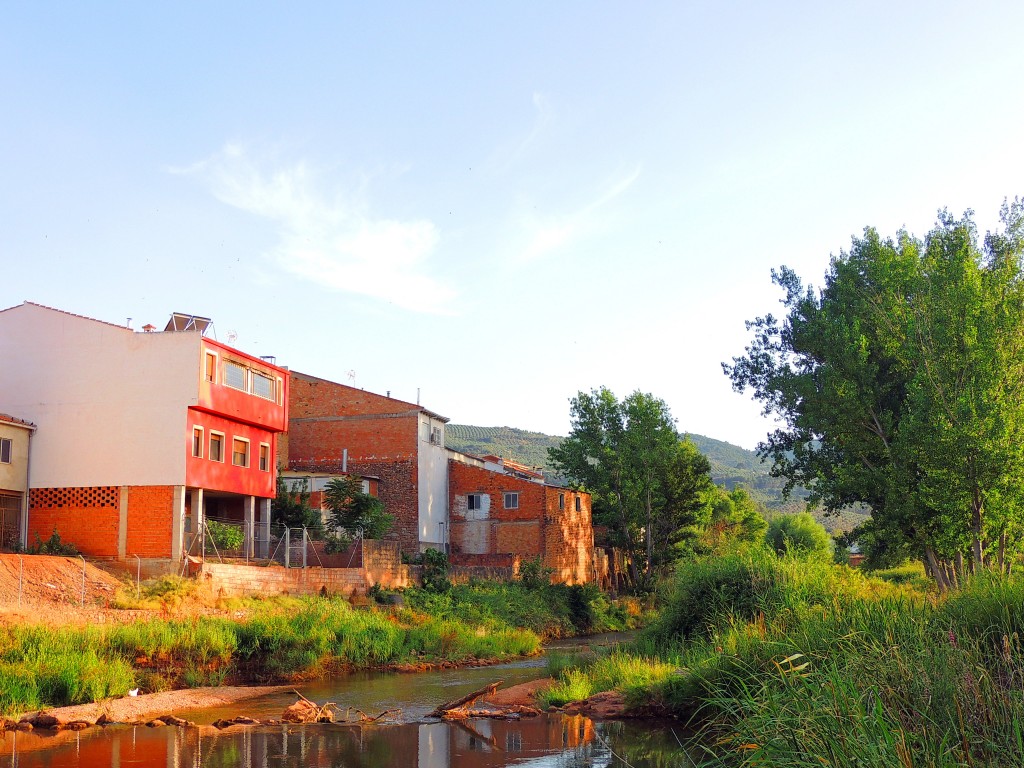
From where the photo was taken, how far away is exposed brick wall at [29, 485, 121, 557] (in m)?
33.2

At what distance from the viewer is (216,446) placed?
119ft

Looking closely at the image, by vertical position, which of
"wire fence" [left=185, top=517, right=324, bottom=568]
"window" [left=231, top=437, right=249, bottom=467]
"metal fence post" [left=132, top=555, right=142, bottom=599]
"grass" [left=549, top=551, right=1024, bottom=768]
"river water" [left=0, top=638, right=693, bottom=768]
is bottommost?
"river water" [left=0, top=638, right=693, bottom=768]

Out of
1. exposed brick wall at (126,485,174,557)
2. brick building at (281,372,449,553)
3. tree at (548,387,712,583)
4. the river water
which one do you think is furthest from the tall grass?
tree at (548,387,712,583)

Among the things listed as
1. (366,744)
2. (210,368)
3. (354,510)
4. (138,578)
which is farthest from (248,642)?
(354,510)

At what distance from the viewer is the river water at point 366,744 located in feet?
50.8

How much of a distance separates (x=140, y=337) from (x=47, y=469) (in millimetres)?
5786

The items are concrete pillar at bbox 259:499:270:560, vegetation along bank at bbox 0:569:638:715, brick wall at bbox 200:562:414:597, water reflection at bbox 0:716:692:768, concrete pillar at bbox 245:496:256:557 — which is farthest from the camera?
concrete pillar at bbox 259:499:270:560

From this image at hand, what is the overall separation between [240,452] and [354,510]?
636 cm

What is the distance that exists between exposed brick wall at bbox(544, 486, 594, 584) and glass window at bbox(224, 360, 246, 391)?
19899 mm

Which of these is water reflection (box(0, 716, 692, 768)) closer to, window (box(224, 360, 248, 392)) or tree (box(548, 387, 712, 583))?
window (box(224, 360, 248, 392))

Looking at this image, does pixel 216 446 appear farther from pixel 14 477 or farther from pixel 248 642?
pixel 248 642

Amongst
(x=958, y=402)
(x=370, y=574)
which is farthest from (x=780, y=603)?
(x=370, y=574)

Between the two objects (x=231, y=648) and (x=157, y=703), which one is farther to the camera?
(x=231, y=648)

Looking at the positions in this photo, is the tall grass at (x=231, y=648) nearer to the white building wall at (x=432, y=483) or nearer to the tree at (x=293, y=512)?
the tree at (x=293, y=512)
